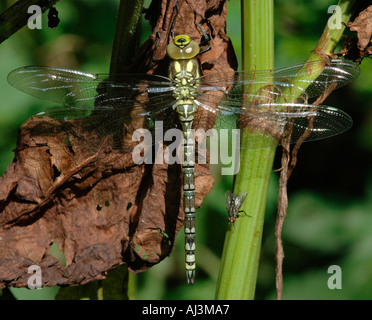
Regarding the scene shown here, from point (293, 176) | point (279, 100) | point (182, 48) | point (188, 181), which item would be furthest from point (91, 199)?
point (293, 176)

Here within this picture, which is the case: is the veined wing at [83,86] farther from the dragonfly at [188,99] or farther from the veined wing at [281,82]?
the veined wing at [281,82]

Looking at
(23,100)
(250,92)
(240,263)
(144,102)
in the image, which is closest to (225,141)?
(250,92)

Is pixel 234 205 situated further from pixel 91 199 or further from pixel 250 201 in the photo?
pixel 91 199

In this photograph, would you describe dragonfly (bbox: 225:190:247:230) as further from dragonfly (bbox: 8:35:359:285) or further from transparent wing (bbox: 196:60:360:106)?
transparent wing (bbox: 196:60:360:106)

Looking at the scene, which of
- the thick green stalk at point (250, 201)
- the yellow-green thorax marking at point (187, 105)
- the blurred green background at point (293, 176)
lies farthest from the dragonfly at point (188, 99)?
the blurred green background at point (293, 176)

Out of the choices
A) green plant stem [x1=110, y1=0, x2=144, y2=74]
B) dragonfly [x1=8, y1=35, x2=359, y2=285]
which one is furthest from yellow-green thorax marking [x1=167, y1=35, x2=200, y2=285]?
green plant stem [x1=110, y1=0, x2=144, y2=74]

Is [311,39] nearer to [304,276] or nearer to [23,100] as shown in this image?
[304,276]
